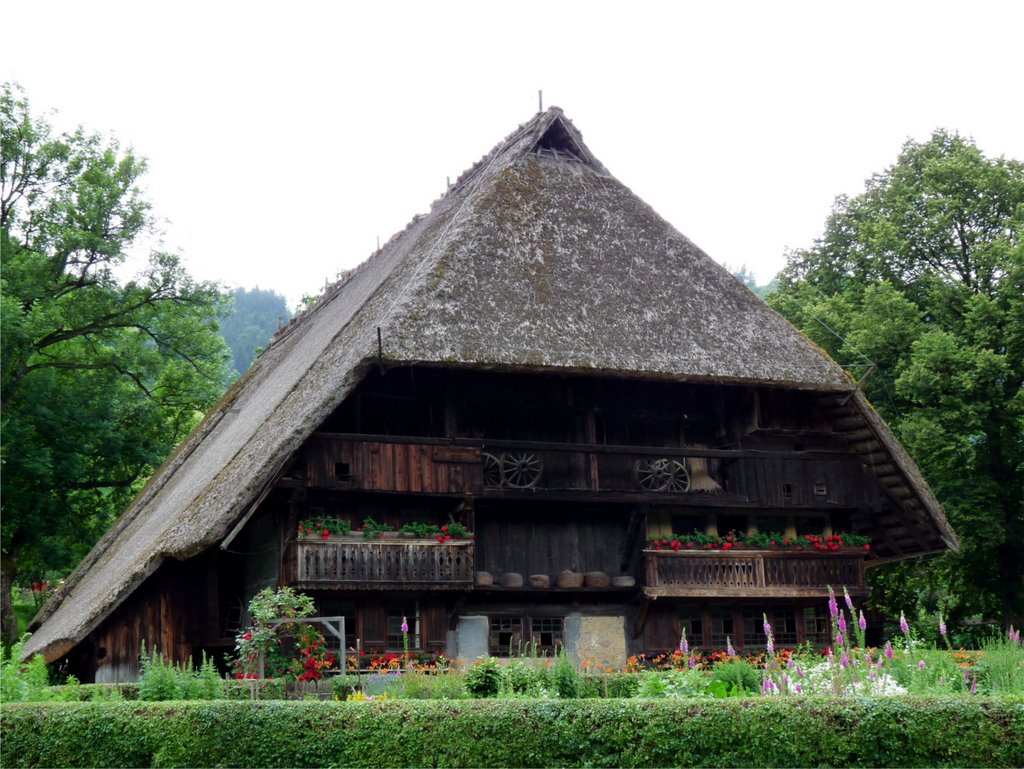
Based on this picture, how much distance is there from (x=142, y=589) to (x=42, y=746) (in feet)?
34.7

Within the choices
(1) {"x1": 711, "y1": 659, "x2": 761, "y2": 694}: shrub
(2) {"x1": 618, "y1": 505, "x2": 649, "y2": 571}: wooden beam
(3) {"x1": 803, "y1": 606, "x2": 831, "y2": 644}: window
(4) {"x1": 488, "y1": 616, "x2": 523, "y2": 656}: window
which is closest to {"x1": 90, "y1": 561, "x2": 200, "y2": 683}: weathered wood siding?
(4) {"x1": 488, "y1": 616, "x2": 523, "y2": 656}: window

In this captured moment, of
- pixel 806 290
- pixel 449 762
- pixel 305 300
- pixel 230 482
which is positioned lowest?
pixel 449 762

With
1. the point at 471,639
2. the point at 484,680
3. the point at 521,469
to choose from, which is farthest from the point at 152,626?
the point at 484,680

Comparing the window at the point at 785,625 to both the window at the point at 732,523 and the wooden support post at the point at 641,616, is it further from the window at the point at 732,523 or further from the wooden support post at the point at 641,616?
the wooden support post at the point at 641,616

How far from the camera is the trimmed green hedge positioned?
543 inches

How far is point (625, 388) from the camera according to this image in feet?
92.9

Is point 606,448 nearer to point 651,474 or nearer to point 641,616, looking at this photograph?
point 651,474

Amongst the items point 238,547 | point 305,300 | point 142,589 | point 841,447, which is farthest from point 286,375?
point 305,300

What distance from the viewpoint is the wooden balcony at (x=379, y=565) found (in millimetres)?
24656

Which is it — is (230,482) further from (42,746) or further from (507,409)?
(42,746)

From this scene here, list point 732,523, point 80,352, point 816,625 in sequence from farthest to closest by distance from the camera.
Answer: point 80,352, point 732,523, point 816,625

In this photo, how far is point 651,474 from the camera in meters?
27.8

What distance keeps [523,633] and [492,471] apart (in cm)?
318

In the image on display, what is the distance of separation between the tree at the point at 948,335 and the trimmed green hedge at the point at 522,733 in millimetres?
19519
